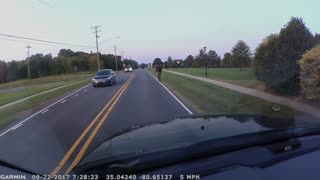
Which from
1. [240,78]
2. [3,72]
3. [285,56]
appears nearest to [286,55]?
[285,56]

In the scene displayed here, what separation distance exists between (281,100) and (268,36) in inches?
251

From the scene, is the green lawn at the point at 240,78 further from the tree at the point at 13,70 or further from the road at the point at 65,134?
the tree at the point at 13,70

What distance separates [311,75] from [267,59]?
5.95 metres

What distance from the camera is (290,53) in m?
21.5

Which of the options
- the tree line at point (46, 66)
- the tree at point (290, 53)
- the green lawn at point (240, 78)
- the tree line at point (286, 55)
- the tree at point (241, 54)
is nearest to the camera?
the tree at point (290, 53)

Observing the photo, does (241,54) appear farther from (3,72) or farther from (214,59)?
(3,72)

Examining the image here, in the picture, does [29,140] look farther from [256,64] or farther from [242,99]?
[256,64]

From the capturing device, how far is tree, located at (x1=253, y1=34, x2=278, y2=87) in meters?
22.5

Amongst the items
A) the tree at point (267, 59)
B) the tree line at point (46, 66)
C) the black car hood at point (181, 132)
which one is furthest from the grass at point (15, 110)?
the tree line at point (46, 66)

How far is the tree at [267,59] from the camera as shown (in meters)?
22.5

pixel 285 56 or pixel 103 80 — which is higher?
pixel 285 56

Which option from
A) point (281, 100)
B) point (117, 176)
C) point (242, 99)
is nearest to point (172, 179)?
point (117, 176)

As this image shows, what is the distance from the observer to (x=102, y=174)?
125 inches

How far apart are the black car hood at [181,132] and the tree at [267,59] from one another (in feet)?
59.0
